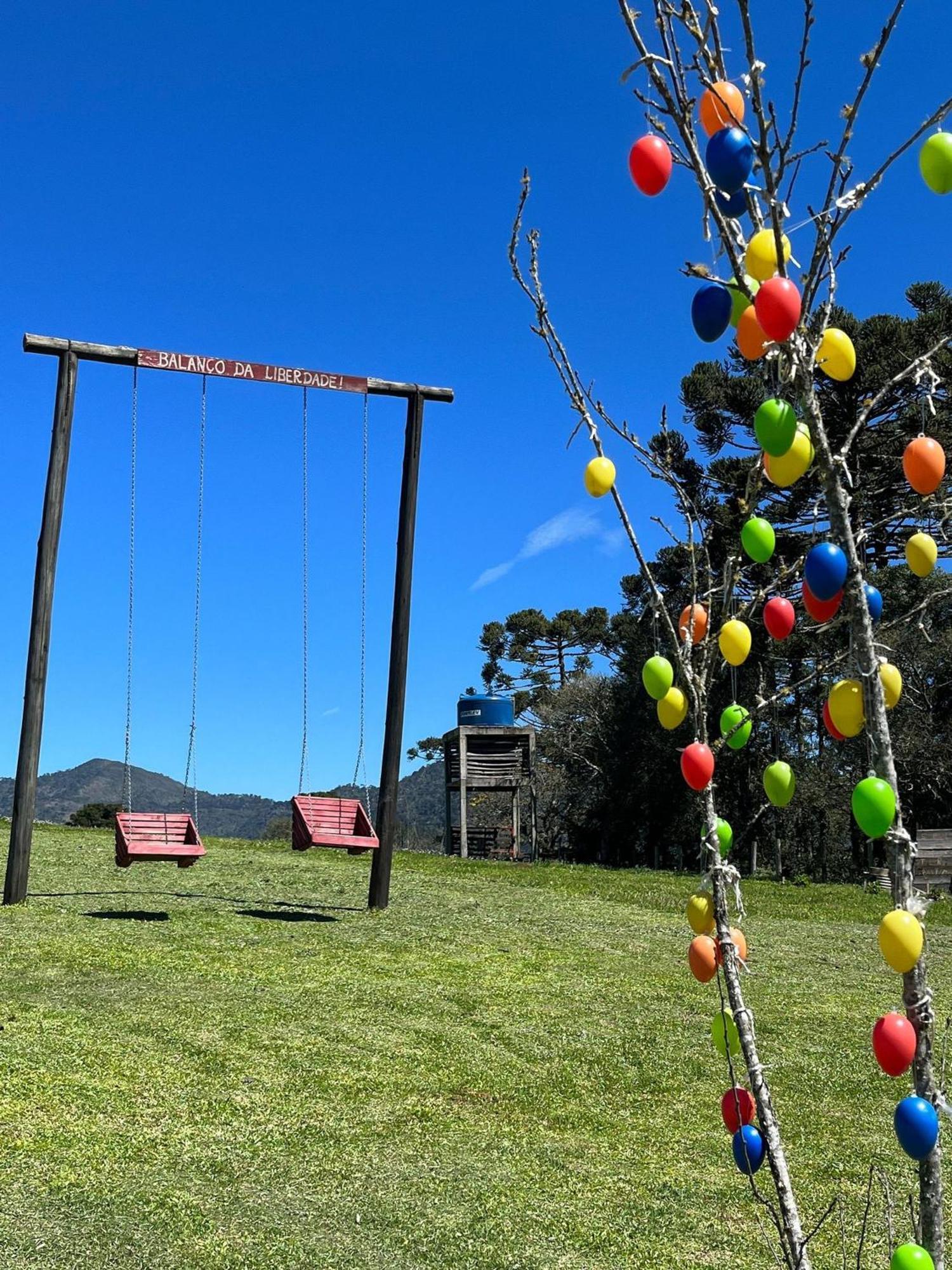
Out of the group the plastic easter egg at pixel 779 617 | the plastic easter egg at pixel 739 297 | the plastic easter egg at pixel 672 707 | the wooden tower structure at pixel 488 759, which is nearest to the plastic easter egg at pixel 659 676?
the plastic easter egg at pixel 672 707

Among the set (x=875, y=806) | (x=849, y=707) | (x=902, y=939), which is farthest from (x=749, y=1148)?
(x=849, y=707)

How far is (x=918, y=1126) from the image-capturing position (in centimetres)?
202

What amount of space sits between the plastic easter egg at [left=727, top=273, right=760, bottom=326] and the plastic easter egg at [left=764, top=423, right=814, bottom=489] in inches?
10.8

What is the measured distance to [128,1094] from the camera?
222 inches

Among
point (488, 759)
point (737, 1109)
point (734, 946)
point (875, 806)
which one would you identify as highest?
point (488, 759)

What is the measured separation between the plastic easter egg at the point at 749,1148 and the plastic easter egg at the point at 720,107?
198 centimetres

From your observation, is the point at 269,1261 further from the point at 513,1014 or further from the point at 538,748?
the point at 538,748

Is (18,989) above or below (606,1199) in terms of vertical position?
above

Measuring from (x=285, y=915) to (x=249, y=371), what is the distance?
4.74 metres

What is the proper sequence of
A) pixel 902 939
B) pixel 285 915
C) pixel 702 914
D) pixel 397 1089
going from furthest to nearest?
pixel 285 915, pixel 397 1089, pixel 702 914, pixel 902 939

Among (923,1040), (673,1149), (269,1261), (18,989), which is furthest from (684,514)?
(18,989)

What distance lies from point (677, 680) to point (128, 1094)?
4.03m

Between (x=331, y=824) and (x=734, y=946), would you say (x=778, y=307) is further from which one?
(x=331, y=824)

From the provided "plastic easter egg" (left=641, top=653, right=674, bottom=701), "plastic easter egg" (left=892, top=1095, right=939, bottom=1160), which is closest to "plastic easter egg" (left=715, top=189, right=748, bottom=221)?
"plastic easter egg" (left=641, top=653, right=674, bottom=701)
